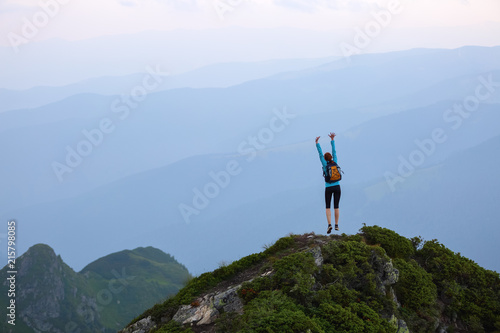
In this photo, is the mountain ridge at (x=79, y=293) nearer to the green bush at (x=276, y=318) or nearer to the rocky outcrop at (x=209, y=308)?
the rocky outcrop at (x=209, y=308)

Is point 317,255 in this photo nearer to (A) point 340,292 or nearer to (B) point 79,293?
(A) point 340,292

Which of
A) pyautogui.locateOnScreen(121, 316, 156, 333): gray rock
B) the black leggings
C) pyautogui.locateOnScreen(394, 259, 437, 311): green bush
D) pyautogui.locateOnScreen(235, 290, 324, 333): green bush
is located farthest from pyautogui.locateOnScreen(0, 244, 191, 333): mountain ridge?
pyautogui.locateOnScreen(235, 290, 324, 333): green bush

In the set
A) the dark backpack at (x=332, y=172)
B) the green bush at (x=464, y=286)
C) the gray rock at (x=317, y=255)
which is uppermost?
the dark backpack at (x=332, y=172)

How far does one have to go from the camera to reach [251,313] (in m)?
12.4

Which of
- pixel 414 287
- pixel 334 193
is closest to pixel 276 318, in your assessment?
pixel 334 193

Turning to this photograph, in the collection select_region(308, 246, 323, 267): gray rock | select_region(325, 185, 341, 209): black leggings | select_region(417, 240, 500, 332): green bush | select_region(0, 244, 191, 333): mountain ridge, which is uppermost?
select_region(0, 244, 191, 333): mountain ridge

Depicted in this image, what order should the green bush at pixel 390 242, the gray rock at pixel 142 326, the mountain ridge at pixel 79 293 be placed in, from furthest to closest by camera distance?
1. the mountain ridge at pixel 79 293
2. the green bush at pixel 390 242
3. the gray rock at pixel 142 326

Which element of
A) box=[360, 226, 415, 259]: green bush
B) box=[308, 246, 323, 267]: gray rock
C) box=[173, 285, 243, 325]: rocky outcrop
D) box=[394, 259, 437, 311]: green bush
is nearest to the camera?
box=[173, 285, 243, 325]: rocky outcrop

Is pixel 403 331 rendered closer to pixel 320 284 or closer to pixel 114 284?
pixel 320 284

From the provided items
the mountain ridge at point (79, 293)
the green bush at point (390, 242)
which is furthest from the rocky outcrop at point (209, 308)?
the mountain ridge at point (79, 293)

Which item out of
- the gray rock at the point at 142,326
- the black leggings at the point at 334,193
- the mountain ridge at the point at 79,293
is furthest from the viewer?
the mountain ridge at the point at 79,293

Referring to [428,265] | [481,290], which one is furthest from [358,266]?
[481,290]

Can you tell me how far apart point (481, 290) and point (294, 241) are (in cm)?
761

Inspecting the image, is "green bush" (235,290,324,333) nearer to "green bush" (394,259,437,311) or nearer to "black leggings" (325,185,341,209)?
"black leggings" (325,185,341,209)
